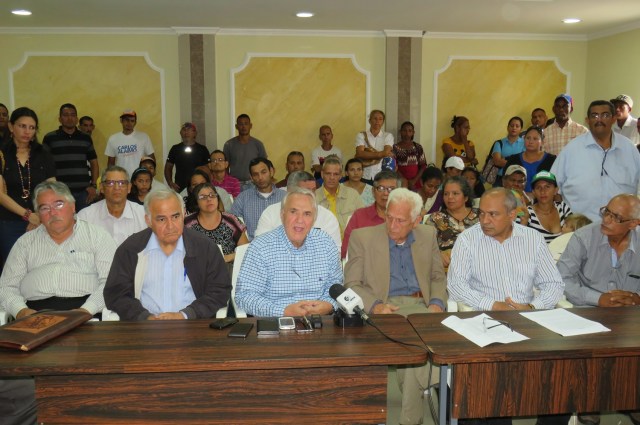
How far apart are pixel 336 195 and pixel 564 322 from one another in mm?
3008

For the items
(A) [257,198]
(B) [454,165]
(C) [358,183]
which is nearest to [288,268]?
(A) [257,198]

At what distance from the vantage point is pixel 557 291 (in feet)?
10.5

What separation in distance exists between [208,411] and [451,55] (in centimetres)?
764

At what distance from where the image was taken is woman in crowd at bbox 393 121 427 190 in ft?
26.9

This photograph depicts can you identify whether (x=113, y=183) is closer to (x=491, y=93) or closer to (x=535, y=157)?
(x=535, y=157)

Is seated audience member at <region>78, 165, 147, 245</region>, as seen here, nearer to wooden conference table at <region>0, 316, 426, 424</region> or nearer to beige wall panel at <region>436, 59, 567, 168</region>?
wooden conference table at <region>0, 316, 426, 424</region>

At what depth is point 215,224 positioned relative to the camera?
172 inches

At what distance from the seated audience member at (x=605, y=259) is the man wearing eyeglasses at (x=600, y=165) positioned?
1.33 metres

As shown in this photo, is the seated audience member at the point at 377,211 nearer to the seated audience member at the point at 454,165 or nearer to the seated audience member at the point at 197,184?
the seated audience member at the point at 197,184

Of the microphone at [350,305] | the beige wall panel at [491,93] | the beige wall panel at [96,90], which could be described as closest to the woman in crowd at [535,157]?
the beige wall panel at [491,93]

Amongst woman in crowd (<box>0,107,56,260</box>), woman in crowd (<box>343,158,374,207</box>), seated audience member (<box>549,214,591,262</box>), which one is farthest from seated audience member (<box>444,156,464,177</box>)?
woman in crowd (<box>0,107,56,260</box>)

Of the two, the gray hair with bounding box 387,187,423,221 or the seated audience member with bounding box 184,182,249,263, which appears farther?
the seated audience member with bounding box 184,182,249,263

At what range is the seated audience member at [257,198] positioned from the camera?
5.15m

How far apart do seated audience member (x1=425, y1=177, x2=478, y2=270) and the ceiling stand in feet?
10.1
